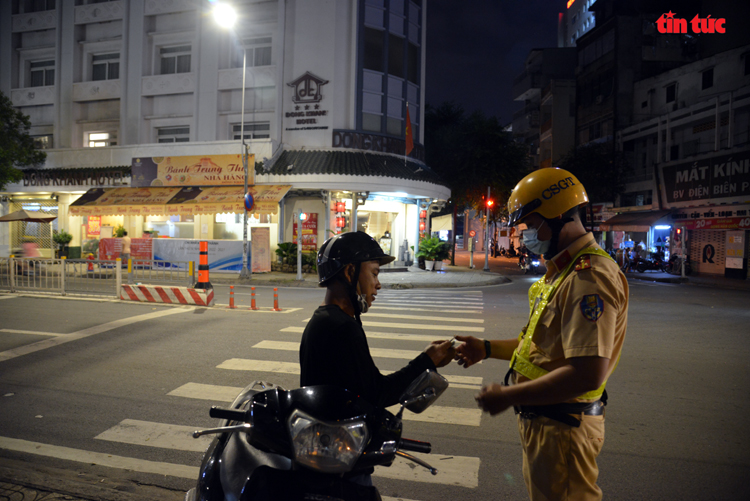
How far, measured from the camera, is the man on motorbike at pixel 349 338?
2027mm

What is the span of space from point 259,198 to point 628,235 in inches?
998

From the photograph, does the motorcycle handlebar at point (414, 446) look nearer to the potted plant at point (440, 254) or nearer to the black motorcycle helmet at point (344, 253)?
the black motorcycle helmet at point (344, 253)

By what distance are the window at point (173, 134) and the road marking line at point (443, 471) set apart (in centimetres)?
2564

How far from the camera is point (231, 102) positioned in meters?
25.2

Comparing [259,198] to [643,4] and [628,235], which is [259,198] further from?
[643,4]

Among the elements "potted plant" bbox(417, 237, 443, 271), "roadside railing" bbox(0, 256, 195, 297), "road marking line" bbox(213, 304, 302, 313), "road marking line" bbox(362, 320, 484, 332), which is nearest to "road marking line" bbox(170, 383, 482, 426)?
"road marking line" bbox(362, 320, 484, 332)

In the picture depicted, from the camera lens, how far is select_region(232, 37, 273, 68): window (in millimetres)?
25062

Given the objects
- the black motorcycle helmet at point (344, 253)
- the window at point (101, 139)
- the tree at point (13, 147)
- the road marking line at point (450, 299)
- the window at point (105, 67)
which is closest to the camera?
the black motorcycle helmet at point (344, 253)

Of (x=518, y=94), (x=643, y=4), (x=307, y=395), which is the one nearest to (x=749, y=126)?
(x=643, y=4)

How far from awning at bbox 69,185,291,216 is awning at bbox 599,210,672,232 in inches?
790

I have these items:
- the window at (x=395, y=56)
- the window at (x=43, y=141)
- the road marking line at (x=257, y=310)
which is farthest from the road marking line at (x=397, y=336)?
the window at (x=43, y=141)

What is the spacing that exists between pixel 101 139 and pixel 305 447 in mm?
31230

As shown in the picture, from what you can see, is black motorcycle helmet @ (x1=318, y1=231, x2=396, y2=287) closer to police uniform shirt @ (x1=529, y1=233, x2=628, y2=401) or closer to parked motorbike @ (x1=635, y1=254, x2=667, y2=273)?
police uniform shirt @ (x1=529, y1=233, x2=628, y2=401)

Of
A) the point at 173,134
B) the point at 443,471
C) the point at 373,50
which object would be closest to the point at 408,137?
the point at 373,50
